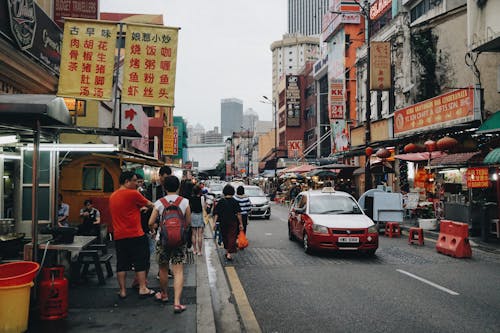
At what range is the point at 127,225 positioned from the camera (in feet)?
21.1

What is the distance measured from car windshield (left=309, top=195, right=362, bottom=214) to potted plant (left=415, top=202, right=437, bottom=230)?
5.36 m

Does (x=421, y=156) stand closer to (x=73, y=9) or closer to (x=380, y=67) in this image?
(x=380, y=67)

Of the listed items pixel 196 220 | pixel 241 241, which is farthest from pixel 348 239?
pixel 196 220

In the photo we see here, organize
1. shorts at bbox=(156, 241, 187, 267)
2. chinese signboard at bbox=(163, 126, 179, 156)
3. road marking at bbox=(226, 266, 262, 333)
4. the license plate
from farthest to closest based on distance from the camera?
chinese signboard at bbox=(163, 126, 179, 156) < the license plate < shorts at bbox=(156, 241, 187, 267) < road marking at bbox=(226, 266, 262, 333)

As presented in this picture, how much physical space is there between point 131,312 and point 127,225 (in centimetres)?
125

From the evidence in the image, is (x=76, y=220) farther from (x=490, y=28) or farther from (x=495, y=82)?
(x=495, y=82)

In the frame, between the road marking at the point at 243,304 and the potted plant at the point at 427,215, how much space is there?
987 centimetres

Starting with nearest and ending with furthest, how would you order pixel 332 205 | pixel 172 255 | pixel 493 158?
pixel 172 255
pixel 332 205
pixel 493 158

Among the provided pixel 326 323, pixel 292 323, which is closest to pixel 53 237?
pixel 292 323

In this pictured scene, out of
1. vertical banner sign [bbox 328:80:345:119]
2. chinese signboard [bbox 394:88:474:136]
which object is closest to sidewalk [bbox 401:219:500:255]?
chinese signboard [bbox 394:88:474:136]

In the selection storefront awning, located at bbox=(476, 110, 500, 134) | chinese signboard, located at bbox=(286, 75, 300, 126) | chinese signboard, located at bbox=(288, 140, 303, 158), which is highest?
chinese signboard, located at bbox=(286, 75, 300, 126)

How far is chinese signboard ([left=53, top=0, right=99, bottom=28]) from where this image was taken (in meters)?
15.0

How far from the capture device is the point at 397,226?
1540 cm

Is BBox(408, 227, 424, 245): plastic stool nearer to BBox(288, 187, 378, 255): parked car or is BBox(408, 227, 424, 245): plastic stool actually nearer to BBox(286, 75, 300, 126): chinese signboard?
BBox(288, 187, 378, 255): parked car
